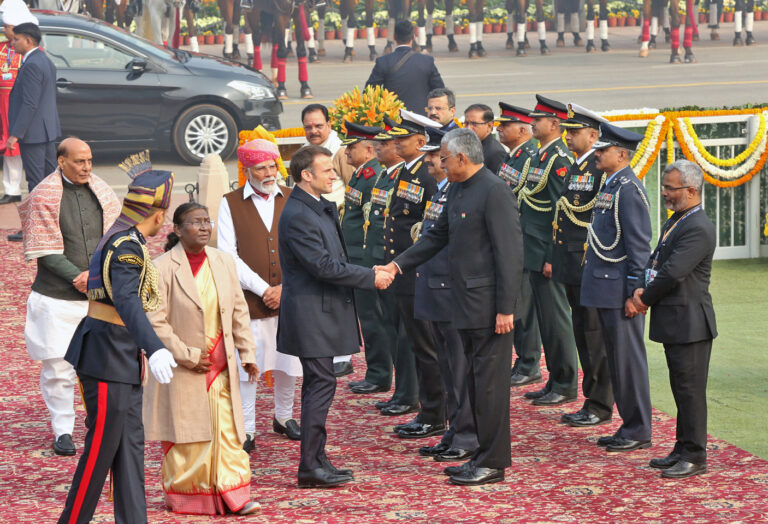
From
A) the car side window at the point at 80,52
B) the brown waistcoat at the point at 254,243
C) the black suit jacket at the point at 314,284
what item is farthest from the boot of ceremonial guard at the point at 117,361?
the car side window at the point at 80,52

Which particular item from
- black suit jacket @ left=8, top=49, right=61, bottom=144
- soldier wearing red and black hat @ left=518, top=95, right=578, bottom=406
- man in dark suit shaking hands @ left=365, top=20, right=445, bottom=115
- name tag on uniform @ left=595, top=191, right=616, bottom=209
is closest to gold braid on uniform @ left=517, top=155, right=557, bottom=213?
soldier wearing red and black hat @ left=518, top=95, right=578, bottom=406

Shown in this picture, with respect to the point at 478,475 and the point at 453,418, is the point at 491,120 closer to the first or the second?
the point at 453,418

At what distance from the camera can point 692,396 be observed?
7.43 m

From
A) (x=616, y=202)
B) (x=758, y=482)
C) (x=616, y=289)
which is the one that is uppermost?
(x=616, y=202)

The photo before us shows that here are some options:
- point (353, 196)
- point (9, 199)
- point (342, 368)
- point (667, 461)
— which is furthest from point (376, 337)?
point (9, 199)

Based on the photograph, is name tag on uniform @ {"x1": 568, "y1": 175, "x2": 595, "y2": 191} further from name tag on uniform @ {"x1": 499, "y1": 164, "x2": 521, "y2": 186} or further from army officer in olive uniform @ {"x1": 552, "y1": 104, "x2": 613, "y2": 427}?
name tag on uniform @ {"x1": 499, "y1": 164, "x2": 521, "y2": 186}

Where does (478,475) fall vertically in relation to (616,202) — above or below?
below

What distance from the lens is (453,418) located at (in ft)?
26.4

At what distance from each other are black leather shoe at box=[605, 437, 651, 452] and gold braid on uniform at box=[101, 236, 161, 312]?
298 cm

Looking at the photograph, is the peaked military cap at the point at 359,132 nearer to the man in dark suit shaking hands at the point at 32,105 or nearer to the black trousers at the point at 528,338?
the black trousers at the point at 528,338

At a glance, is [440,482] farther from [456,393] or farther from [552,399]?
[552,399]

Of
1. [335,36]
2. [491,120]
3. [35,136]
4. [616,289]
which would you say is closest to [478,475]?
[616,289]

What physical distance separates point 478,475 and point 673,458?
1122 mm

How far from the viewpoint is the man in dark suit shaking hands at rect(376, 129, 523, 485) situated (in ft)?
24.0
